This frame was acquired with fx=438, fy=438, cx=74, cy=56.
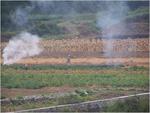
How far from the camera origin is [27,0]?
32562mm

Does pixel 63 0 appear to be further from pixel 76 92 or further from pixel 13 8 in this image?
pixel 76 92

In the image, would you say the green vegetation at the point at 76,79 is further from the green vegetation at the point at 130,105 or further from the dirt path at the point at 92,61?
the green vegetation at the point at 130,105

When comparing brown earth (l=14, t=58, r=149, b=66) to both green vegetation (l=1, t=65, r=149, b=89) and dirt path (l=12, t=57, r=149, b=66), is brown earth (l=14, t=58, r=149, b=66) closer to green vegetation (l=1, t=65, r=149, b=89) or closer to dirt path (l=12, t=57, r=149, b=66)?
dirt path (l=12, t=57, r=149, b=66)

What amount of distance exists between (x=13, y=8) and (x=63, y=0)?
3.81 m

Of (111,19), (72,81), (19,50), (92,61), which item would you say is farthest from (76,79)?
(111,19)

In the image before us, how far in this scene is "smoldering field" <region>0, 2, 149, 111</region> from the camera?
50.0 ft

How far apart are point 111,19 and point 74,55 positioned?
9.24m

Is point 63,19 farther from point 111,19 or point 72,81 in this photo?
point 72,81

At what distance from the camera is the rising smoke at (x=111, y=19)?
3109cm

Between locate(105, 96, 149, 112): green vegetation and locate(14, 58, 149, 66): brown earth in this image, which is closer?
locate(105, 96, 149, 112): green vegetation

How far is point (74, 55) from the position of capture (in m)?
24.7

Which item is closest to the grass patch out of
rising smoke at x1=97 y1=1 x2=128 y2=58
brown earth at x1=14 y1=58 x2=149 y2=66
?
brown earth at x1=14 y1=58 x2=149 y2=66

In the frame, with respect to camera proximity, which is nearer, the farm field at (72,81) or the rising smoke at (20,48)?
the farm field at (72,81)

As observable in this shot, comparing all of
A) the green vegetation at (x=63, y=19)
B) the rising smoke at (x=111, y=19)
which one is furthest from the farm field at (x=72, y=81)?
the green vegetation at (x=63, y=19)
